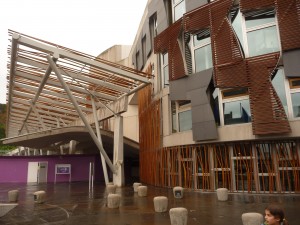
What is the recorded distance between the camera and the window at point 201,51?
677 inches

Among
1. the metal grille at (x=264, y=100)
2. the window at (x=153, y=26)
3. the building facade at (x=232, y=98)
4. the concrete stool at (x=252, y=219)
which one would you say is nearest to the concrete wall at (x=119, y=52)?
the window at (x=153, y=26)

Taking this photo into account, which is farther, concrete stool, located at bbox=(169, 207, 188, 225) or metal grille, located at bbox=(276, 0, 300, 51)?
metal grille, located at bbox=(276, 0, 300, 51)

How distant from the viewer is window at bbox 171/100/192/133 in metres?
18.0

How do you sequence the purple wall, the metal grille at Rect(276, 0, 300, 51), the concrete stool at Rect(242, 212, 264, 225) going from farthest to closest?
the purple wall, the metal grille at Rect(276, 0, 300, 51), the concrete stool at Rect(242, 212, 264, 225)

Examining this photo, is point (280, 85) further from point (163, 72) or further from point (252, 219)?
point (252, 219)

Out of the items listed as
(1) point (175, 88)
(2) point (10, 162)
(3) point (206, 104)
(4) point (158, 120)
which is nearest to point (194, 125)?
(3) point (206, 104)

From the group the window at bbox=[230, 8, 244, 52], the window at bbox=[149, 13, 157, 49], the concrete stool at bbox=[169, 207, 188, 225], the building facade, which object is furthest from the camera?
the window at bbox=[149, 13, 157, 49]

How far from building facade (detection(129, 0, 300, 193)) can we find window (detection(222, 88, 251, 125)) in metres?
0.05

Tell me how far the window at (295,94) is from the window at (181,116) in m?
5.89

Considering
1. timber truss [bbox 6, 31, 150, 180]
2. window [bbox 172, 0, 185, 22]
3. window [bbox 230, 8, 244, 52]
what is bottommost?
timber truss [bbox 6, 31, 150, 180]

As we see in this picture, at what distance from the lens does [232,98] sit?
15.7 meters

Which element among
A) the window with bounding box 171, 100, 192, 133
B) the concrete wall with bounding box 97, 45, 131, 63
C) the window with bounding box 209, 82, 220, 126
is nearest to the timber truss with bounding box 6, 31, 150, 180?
the window with bounding box 171, 100, 192, 133

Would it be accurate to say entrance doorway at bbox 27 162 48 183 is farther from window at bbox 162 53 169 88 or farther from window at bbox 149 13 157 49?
window at bbox 149 13 157 49

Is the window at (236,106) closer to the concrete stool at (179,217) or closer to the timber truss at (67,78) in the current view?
the timber truss at (67,78)
